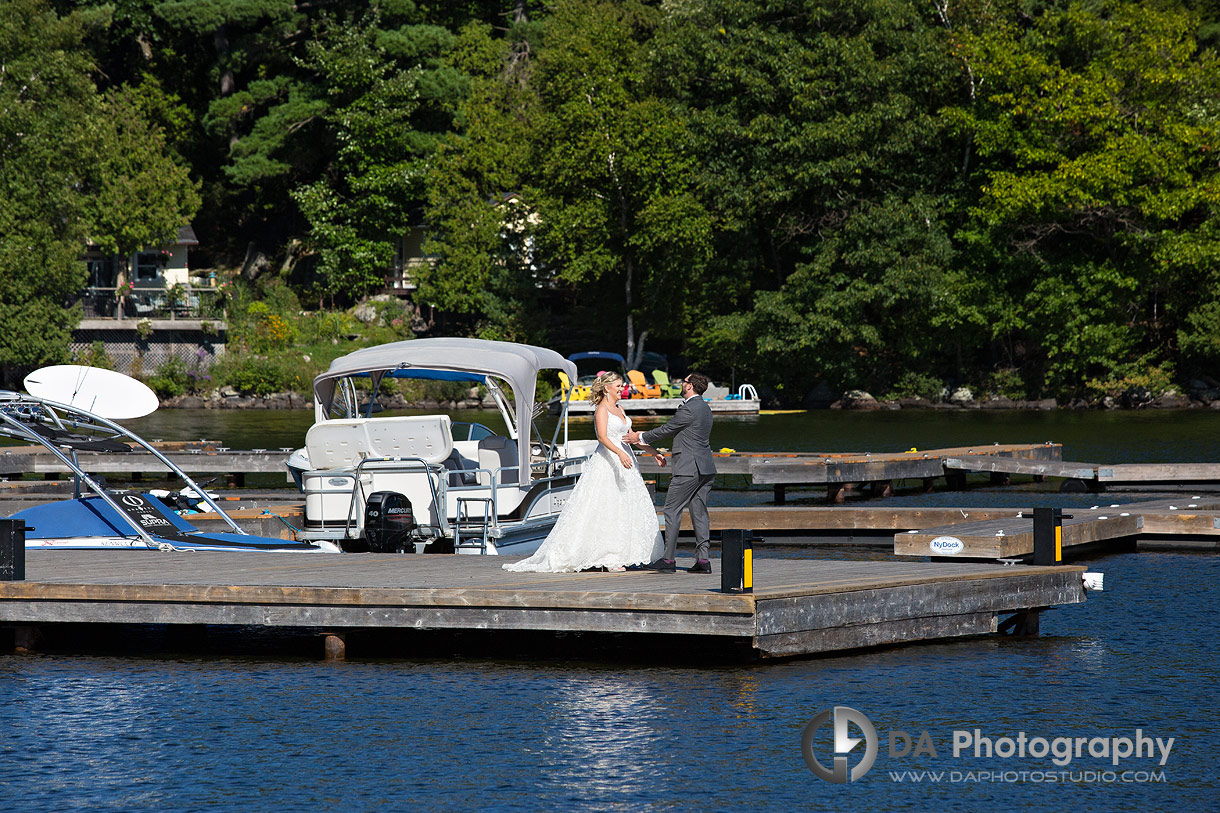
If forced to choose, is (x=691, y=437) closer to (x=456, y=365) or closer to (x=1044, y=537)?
(x=1044, y=537)

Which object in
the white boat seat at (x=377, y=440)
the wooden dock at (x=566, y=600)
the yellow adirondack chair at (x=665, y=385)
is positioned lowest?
the wooden dock at (x=566, y=600)

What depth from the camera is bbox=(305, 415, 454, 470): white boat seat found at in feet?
54.6

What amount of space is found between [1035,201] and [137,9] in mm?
44286

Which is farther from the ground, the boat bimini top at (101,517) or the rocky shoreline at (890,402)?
the rocky shoreline at (890,402)

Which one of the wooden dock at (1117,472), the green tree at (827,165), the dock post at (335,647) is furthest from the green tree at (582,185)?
the dock post at (335,647)

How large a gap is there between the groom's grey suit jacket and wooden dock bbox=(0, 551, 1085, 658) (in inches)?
43.9

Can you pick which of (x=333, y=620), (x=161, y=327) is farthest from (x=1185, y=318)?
(x=333, y=620)

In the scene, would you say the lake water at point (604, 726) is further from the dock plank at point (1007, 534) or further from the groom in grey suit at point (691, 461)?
the dock plank at point (1007, 534)

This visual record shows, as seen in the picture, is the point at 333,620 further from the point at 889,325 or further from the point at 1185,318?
the point at 1185,318

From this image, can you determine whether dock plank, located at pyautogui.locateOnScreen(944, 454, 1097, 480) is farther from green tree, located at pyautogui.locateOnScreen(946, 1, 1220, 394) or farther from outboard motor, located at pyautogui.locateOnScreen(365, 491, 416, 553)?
green tree, located at pyautogui.locateOnScreen(946, 1, 1220, 394)

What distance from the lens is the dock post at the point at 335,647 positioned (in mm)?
13609

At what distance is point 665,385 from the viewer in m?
57.2

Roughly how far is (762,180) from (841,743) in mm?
46611

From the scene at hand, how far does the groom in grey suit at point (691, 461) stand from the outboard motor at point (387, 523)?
4.36m
